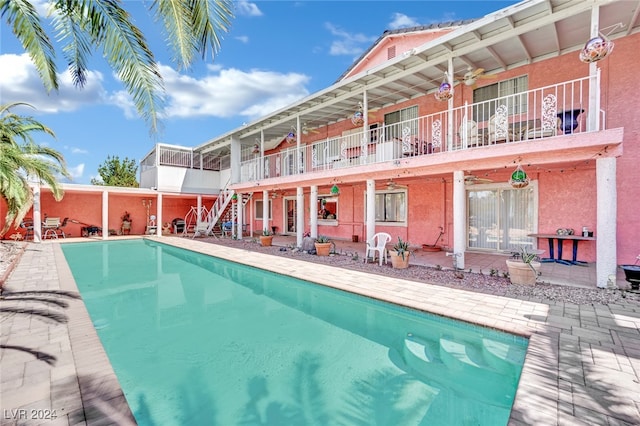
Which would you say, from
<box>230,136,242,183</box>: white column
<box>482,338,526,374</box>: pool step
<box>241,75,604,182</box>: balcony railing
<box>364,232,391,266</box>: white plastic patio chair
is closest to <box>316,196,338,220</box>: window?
<box>241,75,604,182</box>: balcony railing

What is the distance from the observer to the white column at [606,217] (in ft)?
19.8

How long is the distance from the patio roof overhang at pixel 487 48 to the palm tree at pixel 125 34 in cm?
617

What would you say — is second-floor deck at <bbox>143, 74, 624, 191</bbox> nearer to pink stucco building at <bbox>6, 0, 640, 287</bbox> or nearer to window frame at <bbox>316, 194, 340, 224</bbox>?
pink stucco building at <bbox>6, 0, 640, 287</bbox>

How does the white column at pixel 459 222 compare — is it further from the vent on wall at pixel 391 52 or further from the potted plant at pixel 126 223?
the potted plant at pixel 126 223

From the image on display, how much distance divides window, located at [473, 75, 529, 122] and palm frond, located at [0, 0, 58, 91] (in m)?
10.1

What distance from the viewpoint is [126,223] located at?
21359mm

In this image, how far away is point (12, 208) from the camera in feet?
36.9

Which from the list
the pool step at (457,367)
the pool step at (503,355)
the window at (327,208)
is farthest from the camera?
the window at (327,208)

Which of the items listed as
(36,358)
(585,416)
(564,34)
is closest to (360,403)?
(585,416)

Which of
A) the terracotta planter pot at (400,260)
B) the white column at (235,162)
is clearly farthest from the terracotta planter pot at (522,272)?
the white column at (235,162)

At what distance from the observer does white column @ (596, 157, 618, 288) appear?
19.8 feet

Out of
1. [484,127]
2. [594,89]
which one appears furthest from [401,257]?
[594,89]

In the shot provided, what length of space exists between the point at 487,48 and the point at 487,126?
228 centimetres

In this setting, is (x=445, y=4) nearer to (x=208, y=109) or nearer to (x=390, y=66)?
(x=390, y=66)
